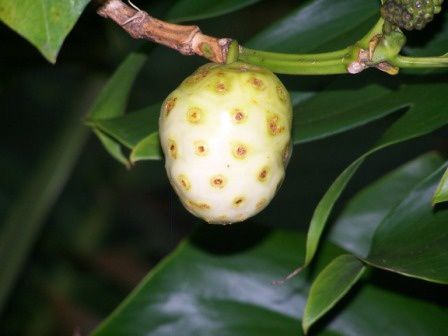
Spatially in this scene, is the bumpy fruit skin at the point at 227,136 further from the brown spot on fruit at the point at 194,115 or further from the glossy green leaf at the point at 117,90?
the glossy green leaf at the point at 117,90

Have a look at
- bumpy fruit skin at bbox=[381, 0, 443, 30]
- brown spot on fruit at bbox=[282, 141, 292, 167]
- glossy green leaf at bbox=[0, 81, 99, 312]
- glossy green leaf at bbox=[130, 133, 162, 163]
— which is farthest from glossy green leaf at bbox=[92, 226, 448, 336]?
glossy green leaf at bbox=[0, 81, 99, 312]

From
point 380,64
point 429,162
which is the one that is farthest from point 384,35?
point 429,162

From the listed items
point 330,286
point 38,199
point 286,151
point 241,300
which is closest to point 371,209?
point 241,300

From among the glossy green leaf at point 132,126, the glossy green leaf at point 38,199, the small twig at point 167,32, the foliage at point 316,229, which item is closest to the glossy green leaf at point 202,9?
the foliage at point 316,229

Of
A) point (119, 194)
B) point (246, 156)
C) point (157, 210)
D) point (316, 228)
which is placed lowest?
point (157, 210)

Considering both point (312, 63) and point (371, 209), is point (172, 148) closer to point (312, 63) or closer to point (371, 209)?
point (312, 63)

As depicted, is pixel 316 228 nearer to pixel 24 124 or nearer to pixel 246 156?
pixel 246 156
